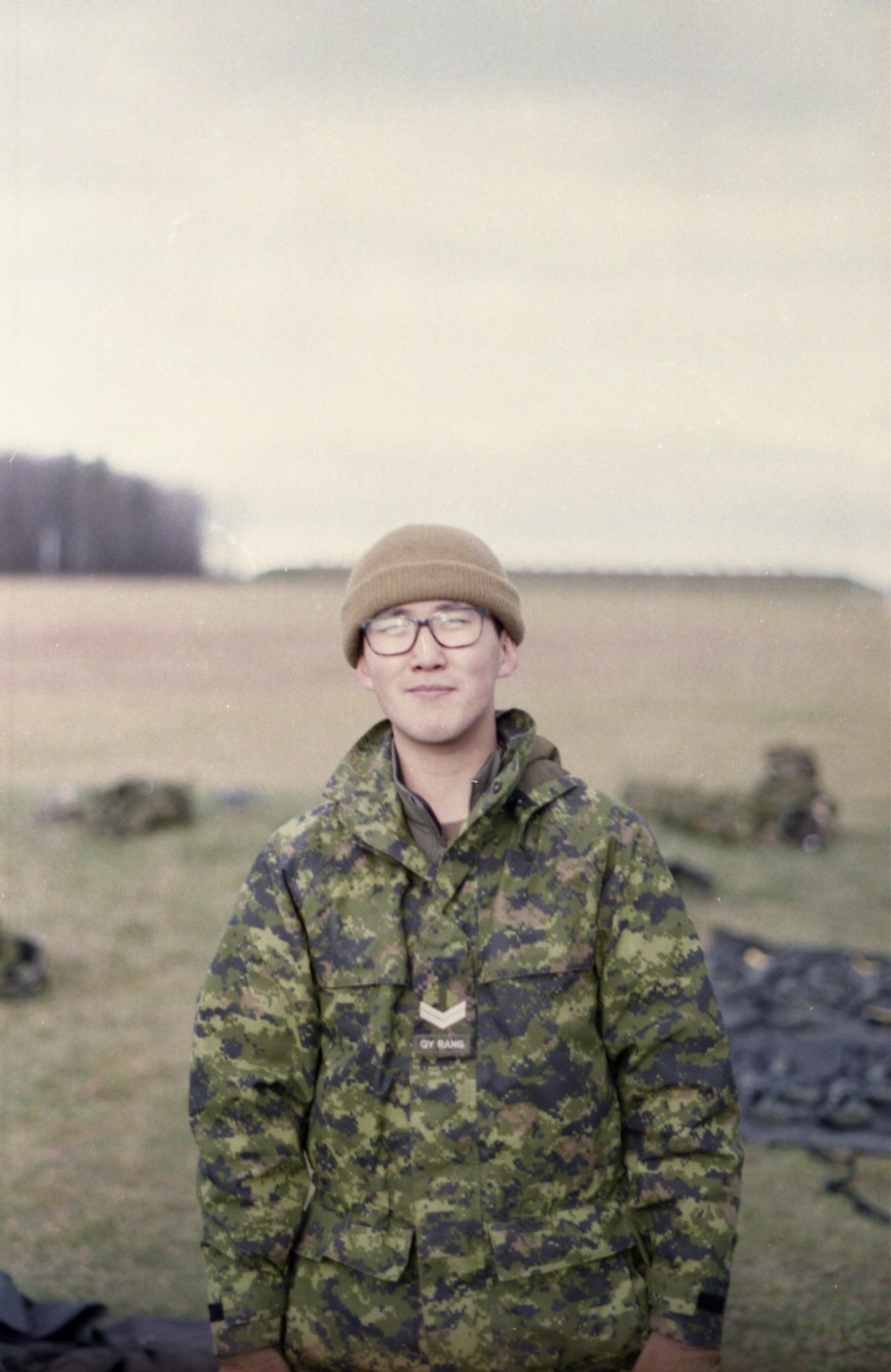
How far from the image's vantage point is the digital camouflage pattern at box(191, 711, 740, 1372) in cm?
204

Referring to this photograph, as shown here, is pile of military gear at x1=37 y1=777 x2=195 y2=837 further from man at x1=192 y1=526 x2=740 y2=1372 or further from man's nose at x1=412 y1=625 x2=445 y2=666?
man's nose at x1=412 y1=625 x2=445 y2=666

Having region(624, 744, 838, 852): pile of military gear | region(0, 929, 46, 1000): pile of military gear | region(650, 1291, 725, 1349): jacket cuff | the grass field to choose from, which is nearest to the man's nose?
region(650, 1291, 725, 1349): jacket cuff

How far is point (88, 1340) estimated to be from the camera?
3312mm

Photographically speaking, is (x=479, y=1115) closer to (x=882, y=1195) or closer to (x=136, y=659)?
(x=882, y=1195)

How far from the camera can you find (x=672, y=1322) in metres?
2.02

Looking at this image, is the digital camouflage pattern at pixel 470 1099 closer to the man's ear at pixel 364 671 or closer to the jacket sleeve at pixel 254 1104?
the jacket sleeve at pixel 254 1104

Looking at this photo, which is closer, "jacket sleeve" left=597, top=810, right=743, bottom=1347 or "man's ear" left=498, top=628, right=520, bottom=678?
"jacket sleeve" left=597, top=810, right=743, bottom=1347

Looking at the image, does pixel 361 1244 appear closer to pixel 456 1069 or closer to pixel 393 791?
pixel 456 1069

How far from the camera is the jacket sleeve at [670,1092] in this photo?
2029mm

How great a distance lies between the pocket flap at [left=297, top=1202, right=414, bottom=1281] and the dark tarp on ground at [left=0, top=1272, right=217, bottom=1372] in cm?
125

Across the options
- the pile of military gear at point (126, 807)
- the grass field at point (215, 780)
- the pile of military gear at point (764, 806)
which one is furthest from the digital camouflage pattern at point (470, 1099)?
the pile of military gear at point (764, 806)

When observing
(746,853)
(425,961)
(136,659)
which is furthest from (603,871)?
(136,659)

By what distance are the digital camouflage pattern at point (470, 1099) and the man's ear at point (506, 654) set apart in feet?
0.41

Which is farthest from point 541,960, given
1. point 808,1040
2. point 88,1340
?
point 808,1040
